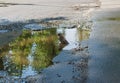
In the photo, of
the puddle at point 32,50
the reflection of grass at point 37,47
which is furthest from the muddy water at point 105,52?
the reflection of grass at point 37,47

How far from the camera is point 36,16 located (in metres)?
18.8

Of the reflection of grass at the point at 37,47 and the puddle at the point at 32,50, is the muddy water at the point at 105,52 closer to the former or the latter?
the puddle at the point at 32,50

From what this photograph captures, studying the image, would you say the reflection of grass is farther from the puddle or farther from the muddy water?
the muddy water

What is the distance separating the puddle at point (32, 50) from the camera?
899cm

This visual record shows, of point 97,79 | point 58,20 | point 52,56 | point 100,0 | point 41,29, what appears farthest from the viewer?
point 100,0

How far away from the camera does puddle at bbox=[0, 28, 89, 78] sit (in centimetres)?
899

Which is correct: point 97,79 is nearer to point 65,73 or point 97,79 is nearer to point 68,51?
point 65,73

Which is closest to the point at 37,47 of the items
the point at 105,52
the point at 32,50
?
the point at 32,50

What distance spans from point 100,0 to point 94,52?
15.9 metres

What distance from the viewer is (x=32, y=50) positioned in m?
10.9

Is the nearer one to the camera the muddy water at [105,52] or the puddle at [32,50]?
the muddy water at [105,52]

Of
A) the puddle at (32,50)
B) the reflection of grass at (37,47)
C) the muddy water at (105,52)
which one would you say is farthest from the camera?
the reflection of grass at (37,47)

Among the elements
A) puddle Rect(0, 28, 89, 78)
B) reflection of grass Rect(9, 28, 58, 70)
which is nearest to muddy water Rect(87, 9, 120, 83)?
puddle Rect(0, 28, 89, 78)

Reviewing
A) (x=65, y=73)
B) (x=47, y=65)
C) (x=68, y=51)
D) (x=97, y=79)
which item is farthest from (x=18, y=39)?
(x=97, y=79)
